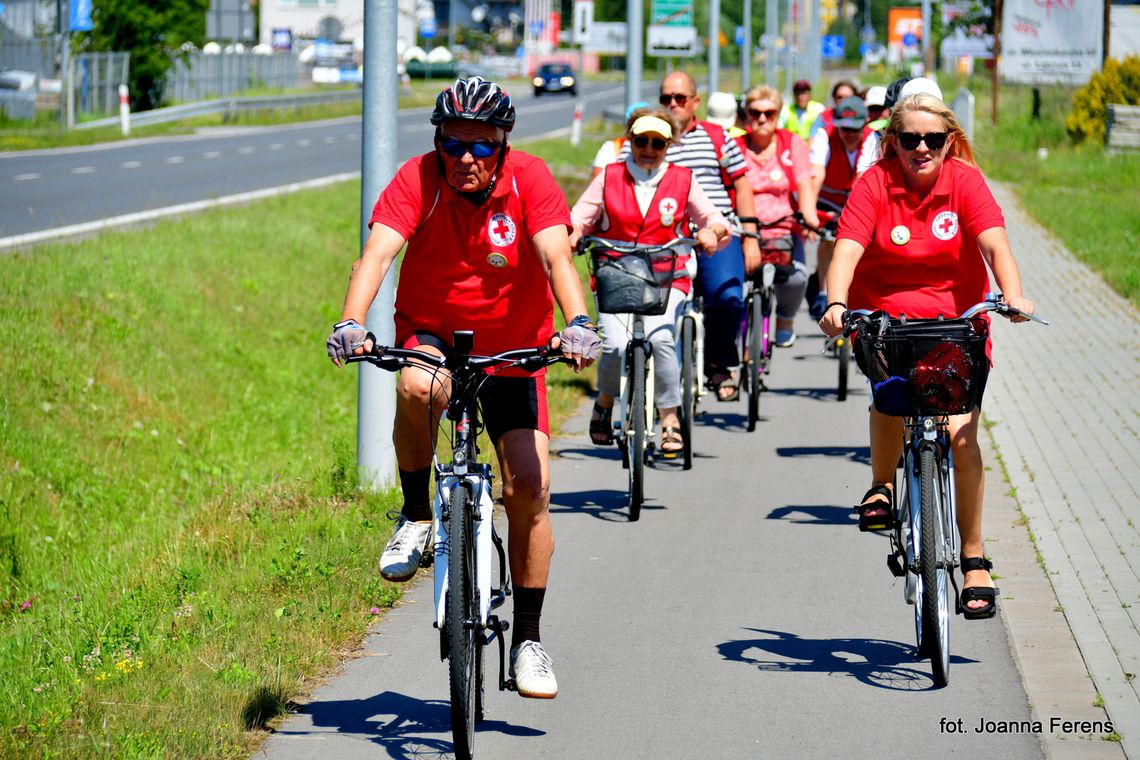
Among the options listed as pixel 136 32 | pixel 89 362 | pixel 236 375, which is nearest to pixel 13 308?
pixel 89 362

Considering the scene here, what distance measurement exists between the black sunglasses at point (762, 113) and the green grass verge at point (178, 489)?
2365 mm

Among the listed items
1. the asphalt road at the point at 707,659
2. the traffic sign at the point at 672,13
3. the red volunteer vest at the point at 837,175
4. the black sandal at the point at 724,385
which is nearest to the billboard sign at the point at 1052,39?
the traffic sign at the point at 672,13

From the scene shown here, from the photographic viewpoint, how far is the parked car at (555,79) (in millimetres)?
79938

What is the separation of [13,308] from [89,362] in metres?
0.83

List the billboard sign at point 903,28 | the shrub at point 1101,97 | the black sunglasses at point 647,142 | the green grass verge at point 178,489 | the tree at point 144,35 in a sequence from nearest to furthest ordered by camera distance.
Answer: the green grass verge at point 178,489
the black sunglasses at point 647,142
the shrub at point 1101,97
the tree at point 144,35
the billboard sign at point 903,28

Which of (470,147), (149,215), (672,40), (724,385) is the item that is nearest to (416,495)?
(470,147)

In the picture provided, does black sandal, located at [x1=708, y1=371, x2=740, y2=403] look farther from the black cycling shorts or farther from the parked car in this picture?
the parked car

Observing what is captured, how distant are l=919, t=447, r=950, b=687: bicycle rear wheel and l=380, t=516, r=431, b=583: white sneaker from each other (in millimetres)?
1655

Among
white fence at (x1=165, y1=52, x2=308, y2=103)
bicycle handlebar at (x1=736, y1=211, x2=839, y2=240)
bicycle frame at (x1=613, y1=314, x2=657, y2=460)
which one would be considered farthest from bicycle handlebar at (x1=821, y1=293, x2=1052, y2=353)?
white fence at (x1=165, y1=52, x2=308, y2=103)

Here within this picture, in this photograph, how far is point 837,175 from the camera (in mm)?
12664

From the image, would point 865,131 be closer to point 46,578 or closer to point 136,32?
point 46,578

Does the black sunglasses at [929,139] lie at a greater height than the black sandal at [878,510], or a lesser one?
greater

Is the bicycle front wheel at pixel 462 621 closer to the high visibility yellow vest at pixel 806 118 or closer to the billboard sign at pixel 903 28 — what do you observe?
the high visibility yellow vest at pixel 806 118

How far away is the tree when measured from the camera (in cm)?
4581
